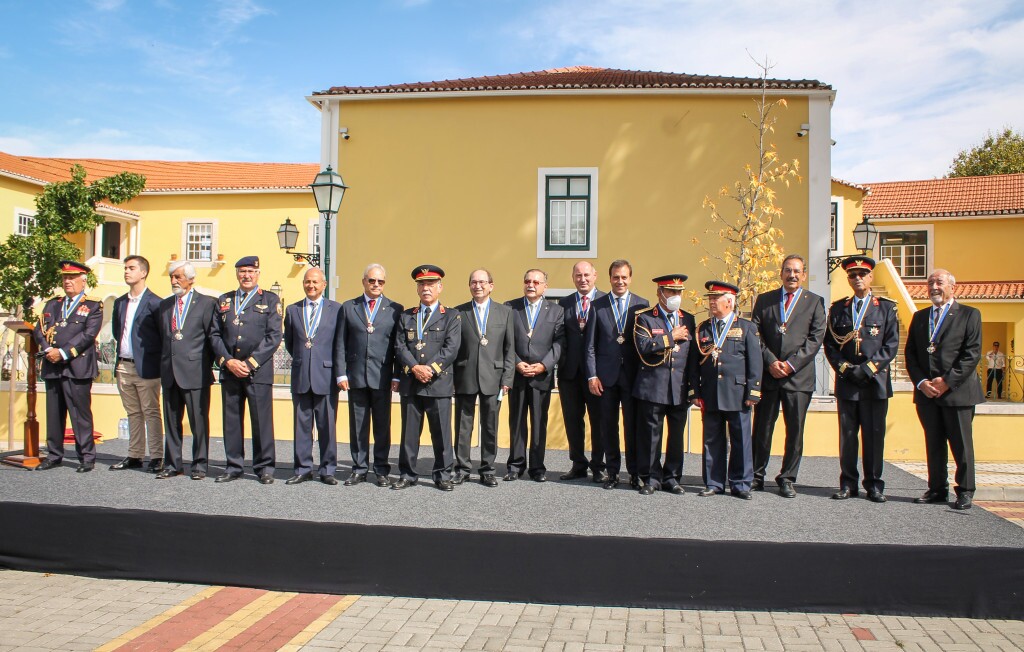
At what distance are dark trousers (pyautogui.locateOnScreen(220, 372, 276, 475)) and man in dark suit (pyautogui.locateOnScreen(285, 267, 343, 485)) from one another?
0.69 feet

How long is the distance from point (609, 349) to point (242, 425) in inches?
106

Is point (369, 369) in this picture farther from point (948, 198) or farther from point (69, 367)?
point (948, 198)

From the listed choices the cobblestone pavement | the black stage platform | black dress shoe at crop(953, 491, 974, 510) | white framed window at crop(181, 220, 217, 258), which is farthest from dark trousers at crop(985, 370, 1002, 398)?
white framed window at crop(181, 220, 217, 258)

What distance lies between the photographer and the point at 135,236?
24.2m

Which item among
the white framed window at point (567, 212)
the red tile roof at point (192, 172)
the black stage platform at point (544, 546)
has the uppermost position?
the red tile roof at point (192, 172)

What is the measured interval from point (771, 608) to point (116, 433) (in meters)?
7.59

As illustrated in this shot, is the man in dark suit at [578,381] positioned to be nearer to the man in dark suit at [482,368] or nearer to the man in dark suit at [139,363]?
the man in dark suit at [482,368]

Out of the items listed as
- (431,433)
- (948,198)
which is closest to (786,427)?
(431,433)

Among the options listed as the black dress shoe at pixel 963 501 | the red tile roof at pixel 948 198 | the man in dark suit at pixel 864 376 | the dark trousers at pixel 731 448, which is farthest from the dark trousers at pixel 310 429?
the red tile roof at pixel 948 198

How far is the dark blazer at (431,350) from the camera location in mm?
5496

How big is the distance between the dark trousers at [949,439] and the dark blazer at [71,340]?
19.6 feet

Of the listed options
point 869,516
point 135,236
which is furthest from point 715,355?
point 135,236

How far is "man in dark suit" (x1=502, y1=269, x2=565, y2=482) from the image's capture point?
19.1ft

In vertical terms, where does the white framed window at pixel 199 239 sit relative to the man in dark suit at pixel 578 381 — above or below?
above
